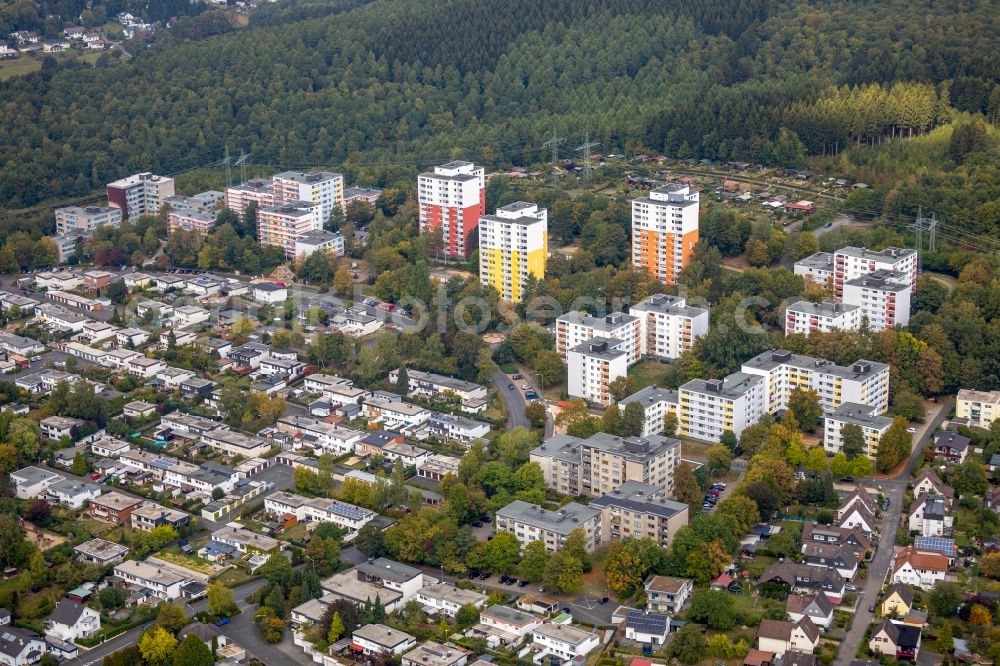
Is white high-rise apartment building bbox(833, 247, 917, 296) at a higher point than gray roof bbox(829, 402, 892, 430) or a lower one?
higher

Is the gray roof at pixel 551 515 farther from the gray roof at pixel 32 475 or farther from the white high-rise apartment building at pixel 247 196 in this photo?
the white high-rise apartment building at pixel 247 196

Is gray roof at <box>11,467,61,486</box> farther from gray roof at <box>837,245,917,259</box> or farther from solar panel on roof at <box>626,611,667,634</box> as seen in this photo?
gray roof at <box>837,245,917,259</box>

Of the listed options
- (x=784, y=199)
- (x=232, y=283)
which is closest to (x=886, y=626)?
(x=784, y=199)

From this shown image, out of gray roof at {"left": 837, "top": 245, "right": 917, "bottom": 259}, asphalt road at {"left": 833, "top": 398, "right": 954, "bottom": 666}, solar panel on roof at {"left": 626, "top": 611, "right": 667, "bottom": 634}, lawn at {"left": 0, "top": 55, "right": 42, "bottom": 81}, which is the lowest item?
asphalt road at {"left": 833, "top": 398, "right": 954, "bottom": 666}

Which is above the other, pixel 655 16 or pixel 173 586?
pixel 655 16

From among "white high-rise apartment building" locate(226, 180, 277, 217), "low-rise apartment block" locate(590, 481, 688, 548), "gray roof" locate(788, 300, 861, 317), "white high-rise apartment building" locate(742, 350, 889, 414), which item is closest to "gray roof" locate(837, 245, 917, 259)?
"gray roof" locate(788, 300, 861, 317)

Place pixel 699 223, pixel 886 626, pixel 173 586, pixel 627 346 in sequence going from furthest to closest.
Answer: pixel 699 223
pixel 627 346
pixel 173 586
pixel 886 626

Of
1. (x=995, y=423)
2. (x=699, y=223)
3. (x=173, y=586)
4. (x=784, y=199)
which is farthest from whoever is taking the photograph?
(x=784, y=199)

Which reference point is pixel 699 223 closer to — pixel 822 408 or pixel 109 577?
pixel 822 408
